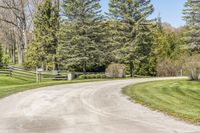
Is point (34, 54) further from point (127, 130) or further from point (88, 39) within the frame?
point (127, 130)

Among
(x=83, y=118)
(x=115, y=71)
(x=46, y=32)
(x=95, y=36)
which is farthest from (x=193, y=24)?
(x=83, y=118)

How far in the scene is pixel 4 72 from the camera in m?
33.7

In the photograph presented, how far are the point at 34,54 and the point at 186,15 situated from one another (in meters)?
27.7

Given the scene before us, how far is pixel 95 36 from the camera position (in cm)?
4266

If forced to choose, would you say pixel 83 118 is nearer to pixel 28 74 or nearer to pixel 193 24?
pixel 28 74

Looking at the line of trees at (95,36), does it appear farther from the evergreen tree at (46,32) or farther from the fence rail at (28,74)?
the fence rail at (28,74)

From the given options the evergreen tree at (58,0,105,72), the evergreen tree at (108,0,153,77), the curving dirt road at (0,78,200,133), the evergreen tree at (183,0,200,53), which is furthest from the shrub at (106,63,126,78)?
the curving dirt road at (0,78,200,133)

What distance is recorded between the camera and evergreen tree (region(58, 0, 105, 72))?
4100 cm

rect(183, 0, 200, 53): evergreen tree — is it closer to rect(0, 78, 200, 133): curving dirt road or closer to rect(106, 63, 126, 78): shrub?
rect(106, 63, 126, 78): shrub

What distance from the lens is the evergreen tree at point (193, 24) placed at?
169 feet

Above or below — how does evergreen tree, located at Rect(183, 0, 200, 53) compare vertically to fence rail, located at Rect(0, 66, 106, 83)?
above

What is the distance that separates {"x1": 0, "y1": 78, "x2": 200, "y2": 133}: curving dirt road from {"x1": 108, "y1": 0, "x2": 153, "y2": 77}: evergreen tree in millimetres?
31044

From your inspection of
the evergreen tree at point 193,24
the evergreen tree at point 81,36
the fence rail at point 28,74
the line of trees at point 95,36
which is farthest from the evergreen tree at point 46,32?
the evergreen tree at point 193,24

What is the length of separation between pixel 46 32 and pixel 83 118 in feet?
105
